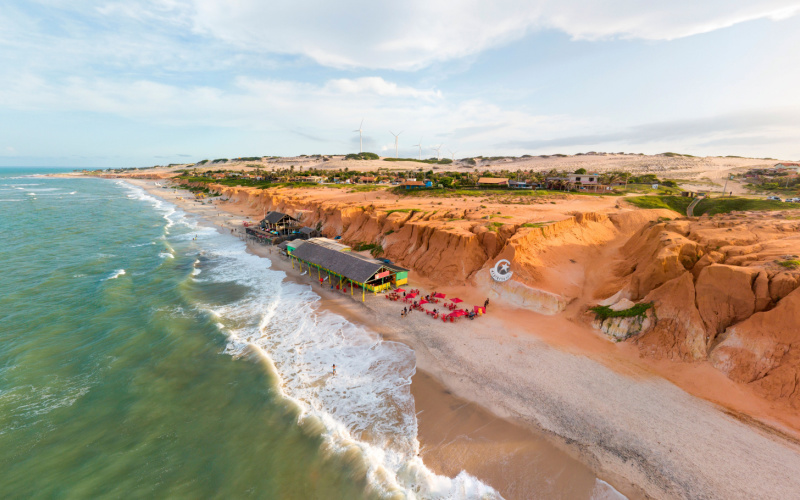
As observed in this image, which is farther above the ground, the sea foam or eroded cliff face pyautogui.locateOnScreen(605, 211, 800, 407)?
eroded cliff face pyautogui.locateOnScreen(605, 211, 800, 407)

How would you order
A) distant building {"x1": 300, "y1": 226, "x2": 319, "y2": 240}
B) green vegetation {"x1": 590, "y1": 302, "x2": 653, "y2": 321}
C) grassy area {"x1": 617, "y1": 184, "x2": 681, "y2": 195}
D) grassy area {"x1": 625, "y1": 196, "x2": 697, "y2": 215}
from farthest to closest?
1. grassy area {"x1": 617, "y1": 184, "x2": 681, "y2": 195}
2. distant building {"x1": 300, "y1": 226, "x2": 319, "y2": 240}
3. grassy area {"x1": 625, "y1": 196, "x2": 697, "y2": 215}
4. green vegetation {"x1": 590, "y1": 302, "x2": 653, "y2": 321}

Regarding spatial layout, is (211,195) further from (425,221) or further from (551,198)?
(551,198)

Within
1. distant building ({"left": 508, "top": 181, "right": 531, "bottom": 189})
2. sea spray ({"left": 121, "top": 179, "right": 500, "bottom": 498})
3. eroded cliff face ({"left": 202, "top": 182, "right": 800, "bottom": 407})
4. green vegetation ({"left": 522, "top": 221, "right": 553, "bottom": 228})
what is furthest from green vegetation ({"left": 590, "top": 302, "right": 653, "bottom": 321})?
distant building ({"left": 508, "top": 181, "right": 531, "bottom": 189})

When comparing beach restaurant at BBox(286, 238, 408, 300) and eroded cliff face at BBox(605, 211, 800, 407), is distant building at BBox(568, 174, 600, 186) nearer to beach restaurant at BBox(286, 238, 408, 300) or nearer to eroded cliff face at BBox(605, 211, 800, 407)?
eroded cliff face at BBox(605, 211, 800, 407)

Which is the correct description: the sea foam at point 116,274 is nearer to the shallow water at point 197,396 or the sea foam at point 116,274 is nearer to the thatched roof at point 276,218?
the shallow water at point 197,396

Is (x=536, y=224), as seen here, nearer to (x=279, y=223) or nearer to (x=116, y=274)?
(x=279, y=223)

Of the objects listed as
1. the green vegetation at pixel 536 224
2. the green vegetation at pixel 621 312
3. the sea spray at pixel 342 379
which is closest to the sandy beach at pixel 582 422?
the sea spray at pixel 342 379

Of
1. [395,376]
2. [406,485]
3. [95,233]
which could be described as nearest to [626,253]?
[395,376]
